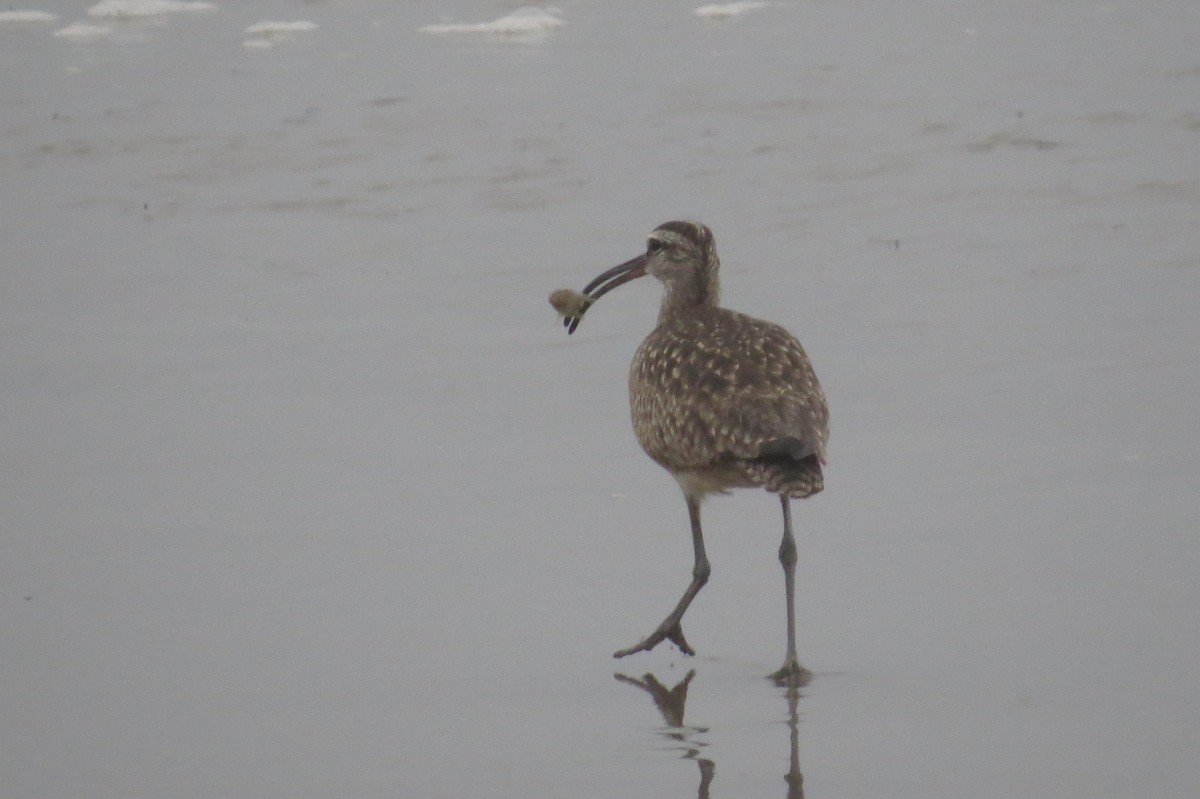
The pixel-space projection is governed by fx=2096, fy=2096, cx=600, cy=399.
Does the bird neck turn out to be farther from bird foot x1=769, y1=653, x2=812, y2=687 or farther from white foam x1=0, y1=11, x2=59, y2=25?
white foam x1=0, y1=11, x2=59, y2=25

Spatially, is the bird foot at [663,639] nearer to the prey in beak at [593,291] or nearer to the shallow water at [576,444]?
the shallow water at [576,444]

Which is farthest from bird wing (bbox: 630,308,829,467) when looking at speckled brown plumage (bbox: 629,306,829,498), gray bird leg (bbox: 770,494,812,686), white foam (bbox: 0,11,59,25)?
white foam (bbox: 0,11,59,25)

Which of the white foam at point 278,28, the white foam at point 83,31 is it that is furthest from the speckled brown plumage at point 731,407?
the white foam at point 83,31

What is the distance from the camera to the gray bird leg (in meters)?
6.04

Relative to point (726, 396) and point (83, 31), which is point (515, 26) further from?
point (726, 396)

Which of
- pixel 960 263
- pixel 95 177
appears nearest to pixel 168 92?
pixel 95 177

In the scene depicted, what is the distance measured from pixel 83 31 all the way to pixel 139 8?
101 centimetres

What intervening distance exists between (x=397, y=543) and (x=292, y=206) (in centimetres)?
589

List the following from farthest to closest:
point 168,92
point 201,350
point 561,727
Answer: point 168,92 → point 201,350 → point 561,727

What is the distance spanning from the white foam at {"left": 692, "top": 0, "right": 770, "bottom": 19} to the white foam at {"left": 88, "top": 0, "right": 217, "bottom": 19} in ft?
16.2

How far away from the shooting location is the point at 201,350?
973 cm

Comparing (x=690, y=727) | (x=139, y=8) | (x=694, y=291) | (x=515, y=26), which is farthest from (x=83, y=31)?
(x=690, y=727)

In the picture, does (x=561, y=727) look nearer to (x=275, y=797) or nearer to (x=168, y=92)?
(x=275, y=797)

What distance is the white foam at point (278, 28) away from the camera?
19047 mm
